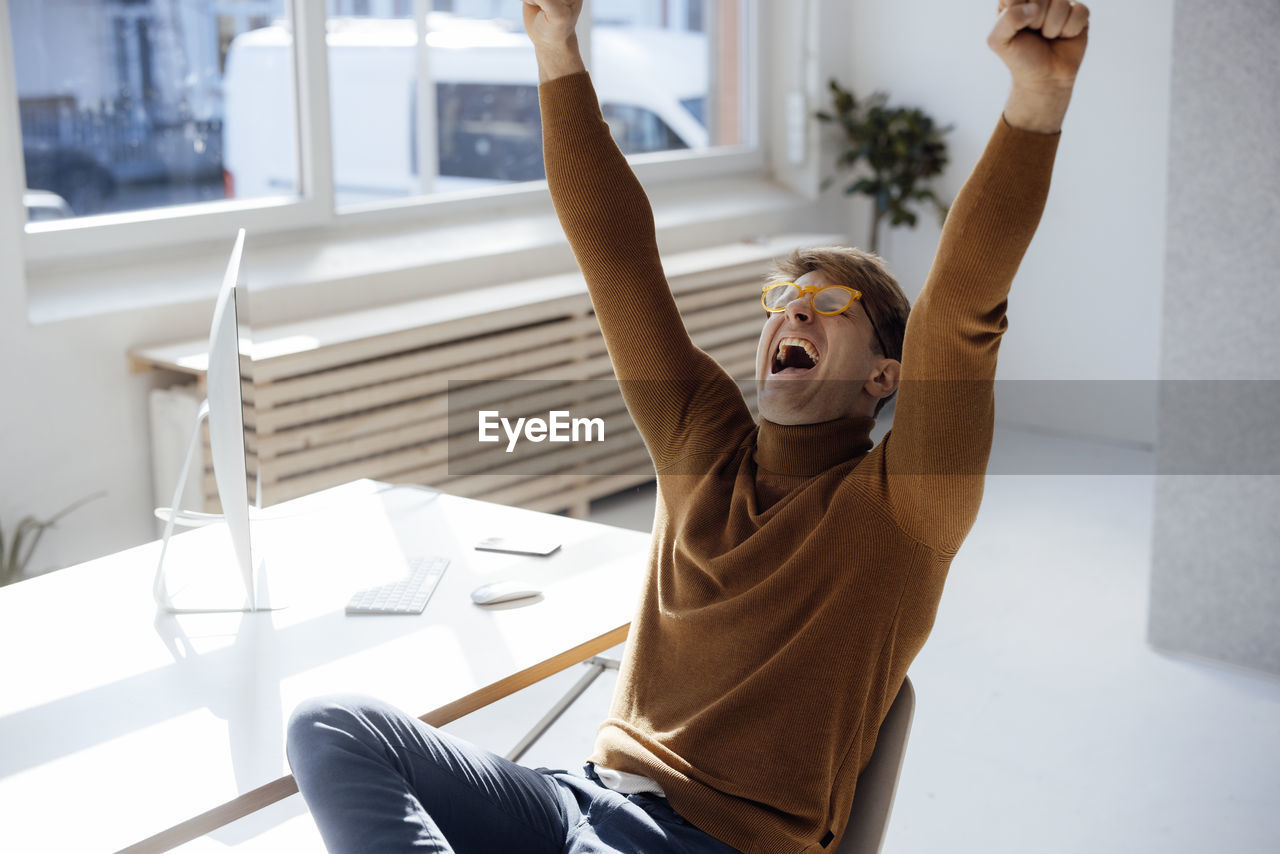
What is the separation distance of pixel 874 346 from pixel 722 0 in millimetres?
4102

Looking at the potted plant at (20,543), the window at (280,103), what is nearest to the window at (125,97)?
the window at (280,103)

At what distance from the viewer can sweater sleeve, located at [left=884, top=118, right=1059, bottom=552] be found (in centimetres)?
128

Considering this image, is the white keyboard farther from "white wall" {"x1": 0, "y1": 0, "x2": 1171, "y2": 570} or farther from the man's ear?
"white wall" {"x1": 0, "y1": 0, "x2": 1171, "y2": 570}

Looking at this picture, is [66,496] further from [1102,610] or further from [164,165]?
[1102,610]

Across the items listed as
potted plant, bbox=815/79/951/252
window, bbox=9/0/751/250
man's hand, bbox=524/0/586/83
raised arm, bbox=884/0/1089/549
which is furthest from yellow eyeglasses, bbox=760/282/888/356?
potted plant, bbox=815/79/951/252

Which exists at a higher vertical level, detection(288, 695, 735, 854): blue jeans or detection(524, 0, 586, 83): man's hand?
detection(524, 0, 586, 83): man's hand

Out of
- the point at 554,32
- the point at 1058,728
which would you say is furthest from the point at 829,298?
the point at 1058,728

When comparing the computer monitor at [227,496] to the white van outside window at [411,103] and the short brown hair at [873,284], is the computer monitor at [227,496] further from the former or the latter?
the white van outside window at [411,103]

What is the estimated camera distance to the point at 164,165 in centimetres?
363

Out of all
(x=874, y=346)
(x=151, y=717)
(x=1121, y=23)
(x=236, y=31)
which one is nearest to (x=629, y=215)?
(x=874, y=346)

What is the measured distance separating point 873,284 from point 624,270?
33 centimetres

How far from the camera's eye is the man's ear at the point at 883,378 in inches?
65.6

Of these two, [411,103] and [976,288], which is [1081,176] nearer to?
[411,103]

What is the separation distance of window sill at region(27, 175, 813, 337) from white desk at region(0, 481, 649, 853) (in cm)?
149
